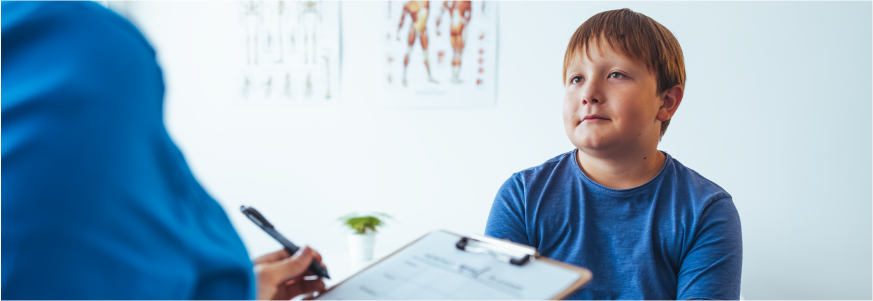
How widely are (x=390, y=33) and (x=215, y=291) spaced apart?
172 cm

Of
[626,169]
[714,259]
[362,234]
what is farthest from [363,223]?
[714,259]

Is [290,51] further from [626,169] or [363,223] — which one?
[626,169]

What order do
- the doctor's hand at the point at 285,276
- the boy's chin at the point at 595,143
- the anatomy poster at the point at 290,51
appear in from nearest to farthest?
the doctor's hand at the point at 285,276 → the boy's chin at the point at 595,143 → the anatomy poster at the point at 290,51

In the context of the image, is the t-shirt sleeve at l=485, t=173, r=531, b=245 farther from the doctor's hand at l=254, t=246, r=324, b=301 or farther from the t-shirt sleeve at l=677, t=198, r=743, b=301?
the doctor's hand at l=254, t=246, r=324, b=301

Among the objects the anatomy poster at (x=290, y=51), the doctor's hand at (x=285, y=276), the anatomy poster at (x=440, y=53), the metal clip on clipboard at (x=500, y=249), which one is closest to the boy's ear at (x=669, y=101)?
the metal clip on clipboard at (x=500, y=249)

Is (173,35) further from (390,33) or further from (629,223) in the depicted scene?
(629,223)

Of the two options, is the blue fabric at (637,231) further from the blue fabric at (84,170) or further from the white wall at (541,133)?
the white wall at (541,133)

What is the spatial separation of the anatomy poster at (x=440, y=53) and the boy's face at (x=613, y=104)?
40.5 inches

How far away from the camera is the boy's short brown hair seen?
2.71ft

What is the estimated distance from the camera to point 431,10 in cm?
190

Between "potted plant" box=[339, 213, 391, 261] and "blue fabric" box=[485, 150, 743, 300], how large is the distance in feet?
3.33

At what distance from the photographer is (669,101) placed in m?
0.88

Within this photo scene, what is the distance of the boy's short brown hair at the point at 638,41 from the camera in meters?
0.83

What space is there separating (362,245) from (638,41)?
1.31 m
